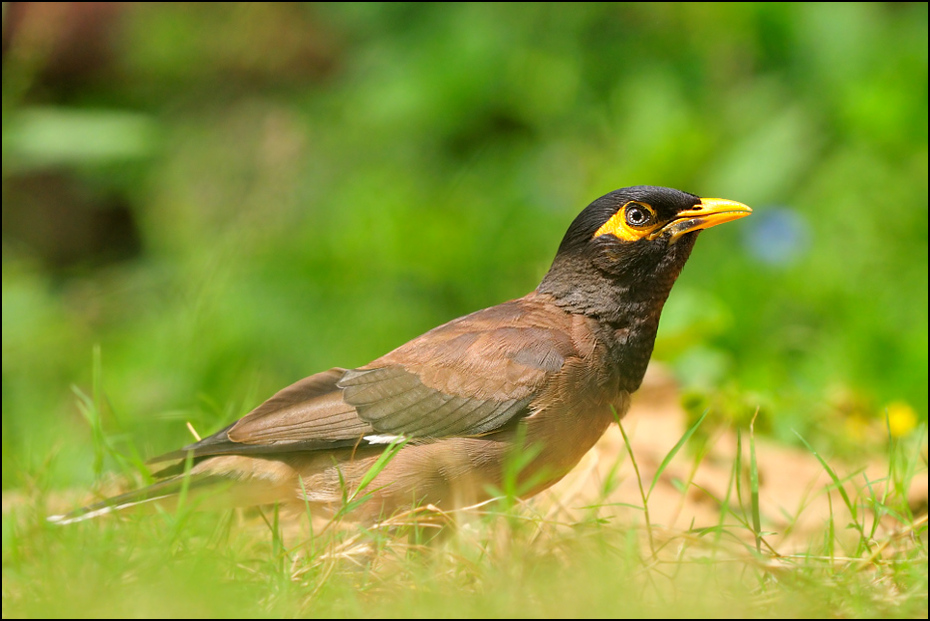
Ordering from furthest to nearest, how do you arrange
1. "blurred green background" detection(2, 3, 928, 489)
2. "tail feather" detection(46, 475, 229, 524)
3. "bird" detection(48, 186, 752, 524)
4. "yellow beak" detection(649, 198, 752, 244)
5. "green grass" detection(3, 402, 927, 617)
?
"blurred green background" detection(2, 3, 928, 489) < "yellow beak" detection(649, 198, 752, 244) < "bird" detection(48, 186, 752, 524) < "tail feather" detection(46, 475, 229, 524) < "green grass" detection(3, 402, 927, 617)

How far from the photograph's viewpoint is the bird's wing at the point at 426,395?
3.46m

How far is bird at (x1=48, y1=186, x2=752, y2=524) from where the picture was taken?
11.2 feet

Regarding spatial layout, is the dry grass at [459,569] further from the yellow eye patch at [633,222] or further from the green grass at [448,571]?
the yellow eye patch at [633,222]

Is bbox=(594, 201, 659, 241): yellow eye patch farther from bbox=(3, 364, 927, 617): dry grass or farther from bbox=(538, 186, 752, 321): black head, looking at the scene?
bbox=(3, 364, 927, 617): dry grass

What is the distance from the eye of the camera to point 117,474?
417cm

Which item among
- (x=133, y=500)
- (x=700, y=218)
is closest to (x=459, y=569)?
(x=133, y=500)

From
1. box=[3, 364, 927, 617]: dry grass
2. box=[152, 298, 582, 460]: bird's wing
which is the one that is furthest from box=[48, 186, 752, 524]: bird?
box=[3, 364, 927, 617]: dry grass

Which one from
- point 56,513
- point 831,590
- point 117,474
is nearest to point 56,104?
point 117,474

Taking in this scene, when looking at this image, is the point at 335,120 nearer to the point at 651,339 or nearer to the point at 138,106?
the point at 138,106

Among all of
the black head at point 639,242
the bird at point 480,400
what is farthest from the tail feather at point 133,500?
the black head at point 639,242

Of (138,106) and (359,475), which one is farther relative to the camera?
(138,106)

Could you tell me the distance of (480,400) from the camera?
347 centimetres

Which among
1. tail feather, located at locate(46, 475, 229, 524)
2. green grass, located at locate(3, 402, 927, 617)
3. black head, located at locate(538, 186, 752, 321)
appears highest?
black head, located at locate(538, 186, 752, 321)

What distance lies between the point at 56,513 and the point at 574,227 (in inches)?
86.5
